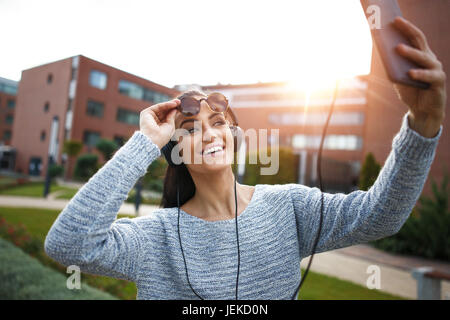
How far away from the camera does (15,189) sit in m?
11.8

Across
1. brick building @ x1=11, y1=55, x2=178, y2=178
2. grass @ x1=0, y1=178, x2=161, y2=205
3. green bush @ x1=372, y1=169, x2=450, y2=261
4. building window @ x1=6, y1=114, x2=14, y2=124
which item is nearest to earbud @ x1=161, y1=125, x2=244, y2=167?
brick building @ x1=11, y1=55, x2=178, y2=178

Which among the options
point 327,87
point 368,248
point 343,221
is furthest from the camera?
point 368,248

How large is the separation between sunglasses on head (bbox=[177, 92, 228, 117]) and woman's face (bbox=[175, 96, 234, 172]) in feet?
0.07

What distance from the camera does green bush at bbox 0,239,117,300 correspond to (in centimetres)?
284

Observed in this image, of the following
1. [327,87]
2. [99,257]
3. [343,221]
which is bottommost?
[99,257]

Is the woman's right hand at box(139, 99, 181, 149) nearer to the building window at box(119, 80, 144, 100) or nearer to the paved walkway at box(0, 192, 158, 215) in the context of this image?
the building window at box(119, 80, 144, 100)

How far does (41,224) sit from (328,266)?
5.71 m

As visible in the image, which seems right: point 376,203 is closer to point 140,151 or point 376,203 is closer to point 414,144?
point 414,144

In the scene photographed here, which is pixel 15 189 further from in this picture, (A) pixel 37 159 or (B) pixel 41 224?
(B) pixel 41 224

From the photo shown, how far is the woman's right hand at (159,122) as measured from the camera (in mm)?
1003

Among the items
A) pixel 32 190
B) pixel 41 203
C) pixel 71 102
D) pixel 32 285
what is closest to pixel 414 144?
pixel 32 285

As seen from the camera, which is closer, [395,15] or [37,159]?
[395,15]
